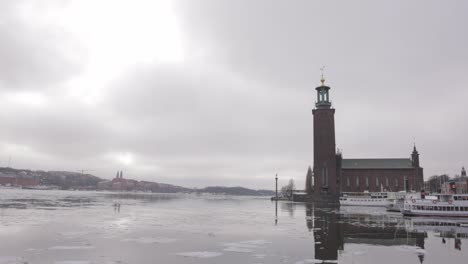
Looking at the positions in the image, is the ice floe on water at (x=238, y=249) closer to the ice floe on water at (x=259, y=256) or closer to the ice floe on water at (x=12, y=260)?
the ice floe on water at (x=259, y=256)

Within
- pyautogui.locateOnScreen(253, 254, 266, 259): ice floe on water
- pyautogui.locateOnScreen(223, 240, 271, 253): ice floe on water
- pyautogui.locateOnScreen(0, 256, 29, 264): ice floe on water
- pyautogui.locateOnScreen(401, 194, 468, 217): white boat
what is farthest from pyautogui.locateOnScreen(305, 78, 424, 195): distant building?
pyautogui.locateOnScreen(0, 256, 29, 264): ice floe on water

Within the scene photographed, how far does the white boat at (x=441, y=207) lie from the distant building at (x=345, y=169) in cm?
6113

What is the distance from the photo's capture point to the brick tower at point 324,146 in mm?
127312

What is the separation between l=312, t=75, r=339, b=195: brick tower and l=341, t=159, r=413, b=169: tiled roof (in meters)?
13.7

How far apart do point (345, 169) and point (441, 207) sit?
243 feet

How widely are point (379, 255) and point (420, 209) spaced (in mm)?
47887

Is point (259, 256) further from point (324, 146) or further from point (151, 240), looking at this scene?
point (324, 146)

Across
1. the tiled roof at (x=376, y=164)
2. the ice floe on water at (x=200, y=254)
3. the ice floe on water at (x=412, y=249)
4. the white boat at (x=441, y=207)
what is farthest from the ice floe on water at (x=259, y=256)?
the tiled roof at (x=376, y=164)

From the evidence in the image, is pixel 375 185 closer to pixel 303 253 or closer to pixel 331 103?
pixel 331 103

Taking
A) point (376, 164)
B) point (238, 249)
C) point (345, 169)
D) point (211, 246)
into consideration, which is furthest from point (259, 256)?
point (376, 164)

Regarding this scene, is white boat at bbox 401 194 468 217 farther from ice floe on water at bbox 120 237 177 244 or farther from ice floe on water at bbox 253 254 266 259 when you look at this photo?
ice floe on water at bbox 253 254 266 259

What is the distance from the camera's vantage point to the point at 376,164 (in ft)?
459

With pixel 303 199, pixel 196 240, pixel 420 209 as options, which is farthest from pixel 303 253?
pixel 303 199

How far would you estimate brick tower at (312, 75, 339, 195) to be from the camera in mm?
127312
